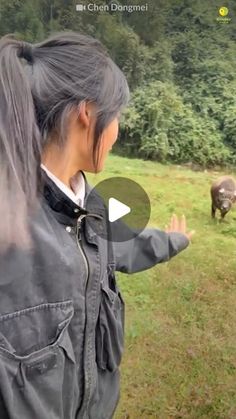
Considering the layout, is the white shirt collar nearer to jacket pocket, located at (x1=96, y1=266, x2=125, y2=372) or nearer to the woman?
the woman

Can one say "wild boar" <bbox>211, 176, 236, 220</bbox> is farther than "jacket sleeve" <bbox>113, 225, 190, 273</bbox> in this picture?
Yes

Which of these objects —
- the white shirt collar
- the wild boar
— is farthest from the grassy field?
the white shirt collar

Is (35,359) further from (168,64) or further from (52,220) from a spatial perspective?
(168,64)

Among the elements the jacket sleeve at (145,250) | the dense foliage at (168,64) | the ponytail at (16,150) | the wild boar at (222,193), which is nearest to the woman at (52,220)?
the ponytail at (16,150)

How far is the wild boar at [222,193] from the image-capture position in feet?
6.10

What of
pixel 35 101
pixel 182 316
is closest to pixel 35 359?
pixel 35 101

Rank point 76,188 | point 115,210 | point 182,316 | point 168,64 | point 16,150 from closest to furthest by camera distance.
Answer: point 16,150
point 76,188
point 115,210
point 182,316
point 168,64

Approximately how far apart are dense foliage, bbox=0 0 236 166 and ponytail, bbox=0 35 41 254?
92 centimetres

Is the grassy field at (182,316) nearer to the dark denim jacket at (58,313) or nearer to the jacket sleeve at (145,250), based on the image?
the jacket sleeve at (145,250)

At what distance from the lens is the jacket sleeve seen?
3.24 feet

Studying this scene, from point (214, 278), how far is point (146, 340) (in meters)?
0.35

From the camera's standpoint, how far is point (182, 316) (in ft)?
5.44

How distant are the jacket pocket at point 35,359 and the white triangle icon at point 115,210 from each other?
226 millimetres
